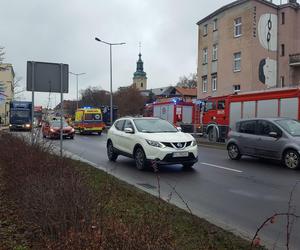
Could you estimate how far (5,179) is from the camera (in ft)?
25.5

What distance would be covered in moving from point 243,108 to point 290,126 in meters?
9.41

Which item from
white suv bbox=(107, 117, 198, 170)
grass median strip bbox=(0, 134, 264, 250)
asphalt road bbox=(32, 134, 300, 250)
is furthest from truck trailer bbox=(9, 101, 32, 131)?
grass median strip bbox=(0, 134, 264, 250)

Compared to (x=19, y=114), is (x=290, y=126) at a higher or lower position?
lower

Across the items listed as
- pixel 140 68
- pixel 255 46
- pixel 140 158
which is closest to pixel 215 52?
pixel 255 46

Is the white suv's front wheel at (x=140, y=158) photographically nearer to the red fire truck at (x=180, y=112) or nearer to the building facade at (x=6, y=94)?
the building facade at (x=6, y=94)

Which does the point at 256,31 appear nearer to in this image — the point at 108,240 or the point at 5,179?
the point at 5,179

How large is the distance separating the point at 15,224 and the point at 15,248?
1.09 metres

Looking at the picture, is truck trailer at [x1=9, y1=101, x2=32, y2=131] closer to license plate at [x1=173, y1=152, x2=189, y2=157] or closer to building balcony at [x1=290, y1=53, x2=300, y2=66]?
building balcony at [x1=290, y1=53, x2=300, y2=66]

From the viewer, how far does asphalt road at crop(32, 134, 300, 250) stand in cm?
662

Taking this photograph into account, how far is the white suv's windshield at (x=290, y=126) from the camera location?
13898 mm

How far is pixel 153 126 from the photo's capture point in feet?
45.9

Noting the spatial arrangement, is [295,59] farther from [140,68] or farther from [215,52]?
[140,68]

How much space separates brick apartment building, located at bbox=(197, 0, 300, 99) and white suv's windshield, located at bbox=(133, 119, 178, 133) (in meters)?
29.6

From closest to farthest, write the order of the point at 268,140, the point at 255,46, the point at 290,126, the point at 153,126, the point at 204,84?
the point at 153,126 < the point at 290,126 < the point at 268,140 < the point at 255,46 < the point at 204,84
